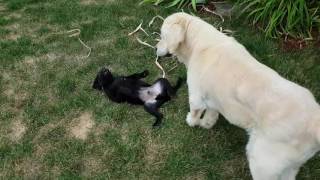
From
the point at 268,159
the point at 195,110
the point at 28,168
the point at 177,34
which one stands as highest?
the point at 177,34

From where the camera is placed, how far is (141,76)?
4.62 m

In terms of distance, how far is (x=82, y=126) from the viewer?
4.21 m

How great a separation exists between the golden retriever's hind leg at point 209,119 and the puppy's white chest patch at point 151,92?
1.78ft

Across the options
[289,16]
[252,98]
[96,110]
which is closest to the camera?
[252,98]

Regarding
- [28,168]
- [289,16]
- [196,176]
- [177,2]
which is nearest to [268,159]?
[196,176]

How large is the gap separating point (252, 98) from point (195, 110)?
85cm

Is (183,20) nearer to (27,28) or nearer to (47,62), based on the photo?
(47,62)

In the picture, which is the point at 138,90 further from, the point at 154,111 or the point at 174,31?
the point at 174,31

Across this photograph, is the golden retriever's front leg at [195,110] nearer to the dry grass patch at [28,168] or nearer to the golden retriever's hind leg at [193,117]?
the golden retriever's hind leg at [193,117]

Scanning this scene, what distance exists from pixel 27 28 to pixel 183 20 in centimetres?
246

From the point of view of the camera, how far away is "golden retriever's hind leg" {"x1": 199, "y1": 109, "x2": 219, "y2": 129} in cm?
393

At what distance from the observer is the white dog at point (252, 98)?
285 centimetres

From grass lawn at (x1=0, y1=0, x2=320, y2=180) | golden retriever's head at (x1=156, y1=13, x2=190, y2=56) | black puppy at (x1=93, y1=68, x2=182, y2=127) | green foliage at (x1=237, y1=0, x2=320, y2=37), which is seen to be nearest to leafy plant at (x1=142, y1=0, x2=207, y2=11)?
grass lawn at (x1=0, y1=0, x2=320, y2=180)

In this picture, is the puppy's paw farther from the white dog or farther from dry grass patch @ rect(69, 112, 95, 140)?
dry grass patch @ rect(69, 112, 95, 140)
